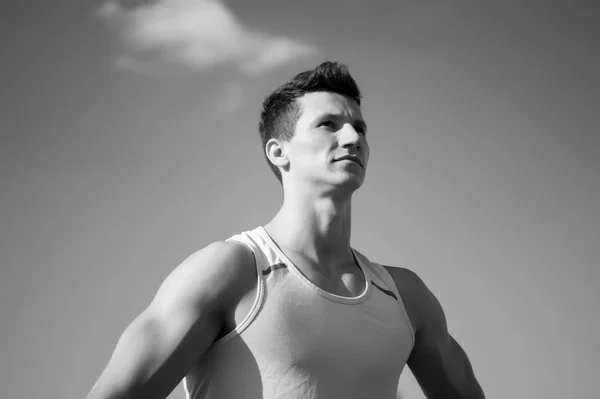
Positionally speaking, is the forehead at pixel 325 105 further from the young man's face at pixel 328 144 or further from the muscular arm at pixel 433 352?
the muscular arm at pixel 433 352

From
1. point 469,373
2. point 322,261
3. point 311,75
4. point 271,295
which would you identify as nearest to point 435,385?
point 469,373

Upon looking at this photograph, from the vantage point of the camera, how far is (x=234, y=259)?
2.14 meters

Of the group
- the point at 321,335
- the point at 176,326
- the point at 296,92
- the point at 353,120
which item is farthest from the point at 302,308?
the point at 296,92

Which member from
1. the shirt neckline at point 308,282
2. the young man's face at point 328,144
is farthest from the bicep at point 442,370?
the young man's face at point 328,144

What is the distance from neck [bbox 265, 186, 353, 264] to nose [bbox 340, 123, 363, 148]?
9.0 inches

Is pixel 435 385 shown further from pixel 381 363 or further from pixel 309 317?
pixel 309 317

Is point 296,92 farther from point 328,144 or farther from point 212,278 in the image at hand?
point 212,278

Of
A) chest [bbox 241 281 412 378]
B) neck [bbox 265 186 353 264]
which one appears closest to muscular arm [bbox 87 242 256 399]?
chest [bbox 241 281 412 378]

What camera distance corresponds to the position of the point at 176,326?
6.41 feet

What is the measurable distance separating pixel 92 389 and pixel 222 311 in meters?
0.48

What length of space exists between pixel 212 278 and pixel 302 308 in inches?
13.7

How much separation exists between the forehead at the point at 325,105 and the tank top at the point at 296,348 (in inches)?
25.8

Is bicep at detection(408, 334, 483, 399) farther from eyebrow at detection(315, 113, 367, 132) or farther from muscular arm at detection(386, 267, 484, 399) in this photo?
eyebrow at detection(315, 113, 367, 132)

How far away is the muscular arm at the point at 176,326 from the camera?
73.4 inches
